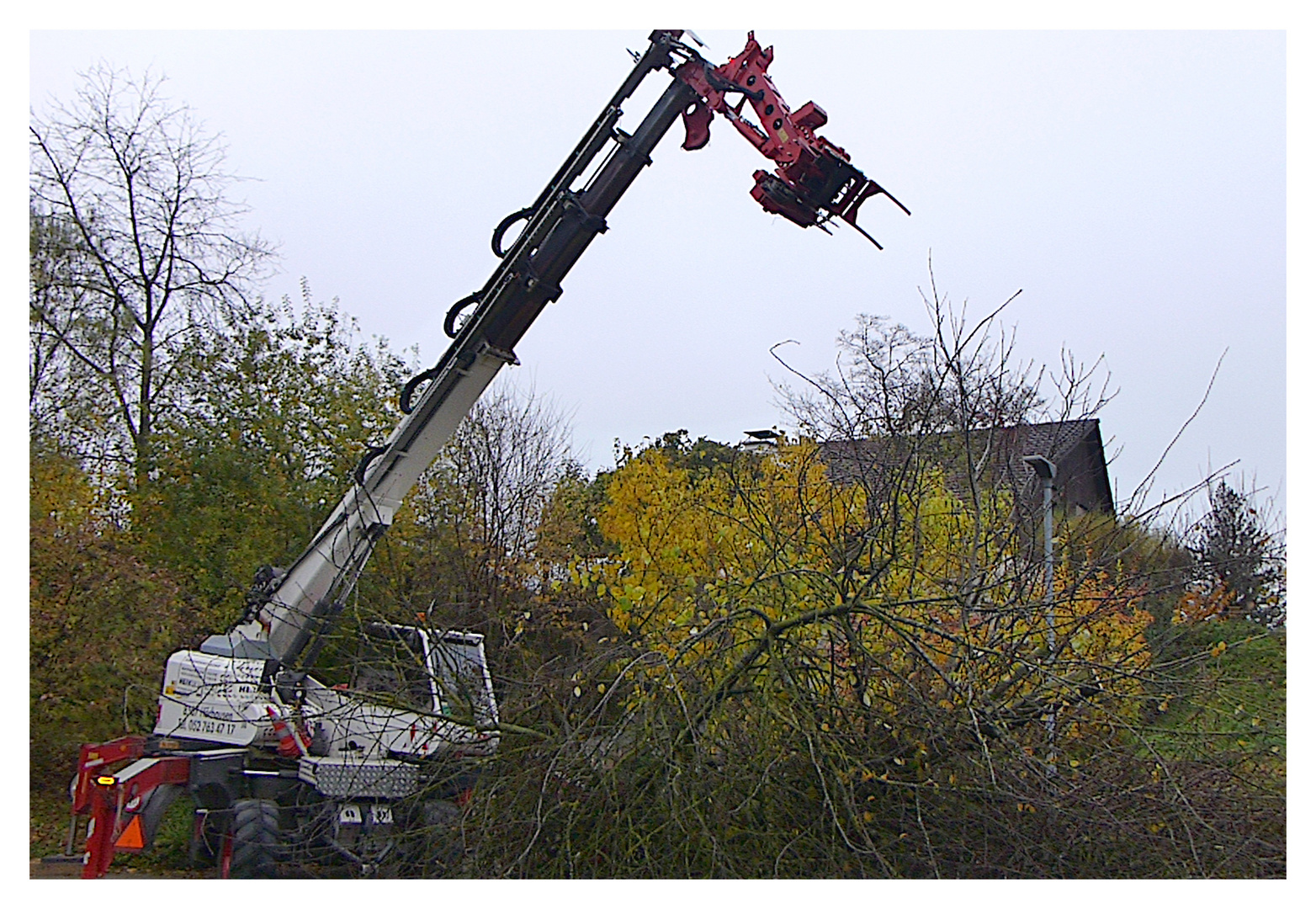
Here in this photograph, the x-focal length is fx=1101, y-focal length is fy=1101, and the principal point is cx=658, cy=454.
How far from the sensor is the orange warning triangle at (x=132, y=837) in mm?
6590

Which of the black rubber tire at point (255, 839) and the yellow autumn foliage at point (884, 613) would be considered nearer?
the yellow autumn foliage at point (884, 613)

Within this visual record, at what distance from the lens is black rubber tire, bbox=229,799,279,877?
6.57 meters

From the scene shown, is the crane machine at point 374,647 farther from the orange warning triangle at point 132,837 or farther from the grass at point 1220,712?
the grass at point 1220,712

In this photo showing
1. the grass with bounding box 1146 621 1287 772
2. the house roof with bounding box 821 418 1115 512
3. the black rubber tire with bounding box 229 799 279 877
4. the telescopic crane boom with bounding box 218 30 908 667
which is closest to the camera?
the grass with bounding box 1146 621 1287 772

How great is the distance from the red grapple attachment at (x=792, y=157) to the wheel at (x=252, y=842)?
185 inches

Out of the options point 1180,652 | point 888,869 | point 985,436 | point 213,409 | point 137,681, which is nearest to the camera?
point 888,869

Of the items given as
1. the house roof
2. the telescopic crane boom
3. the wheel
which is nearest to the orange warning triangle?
the wheel

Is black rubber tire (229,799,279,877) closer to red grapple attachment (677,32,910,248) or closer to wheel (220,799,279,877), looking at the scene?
wheel (220,799,279,877)

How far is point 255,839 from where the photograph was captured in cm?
664

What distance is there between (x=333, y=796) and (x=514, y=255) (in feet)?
11.6

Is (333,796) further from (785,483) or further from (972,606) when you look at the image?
(972,606)

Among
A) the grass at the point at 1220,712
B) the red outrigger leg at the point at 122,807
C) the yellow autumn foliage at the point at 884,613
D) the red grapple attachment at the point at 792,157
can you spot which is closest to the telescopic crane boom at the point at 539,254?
the red grapple attachment at the point at 792,157

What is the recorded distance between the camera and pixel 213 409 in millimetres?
13039

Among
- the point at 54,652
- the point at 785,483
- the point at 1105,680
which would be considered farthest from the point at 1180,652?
the point at 54,652
